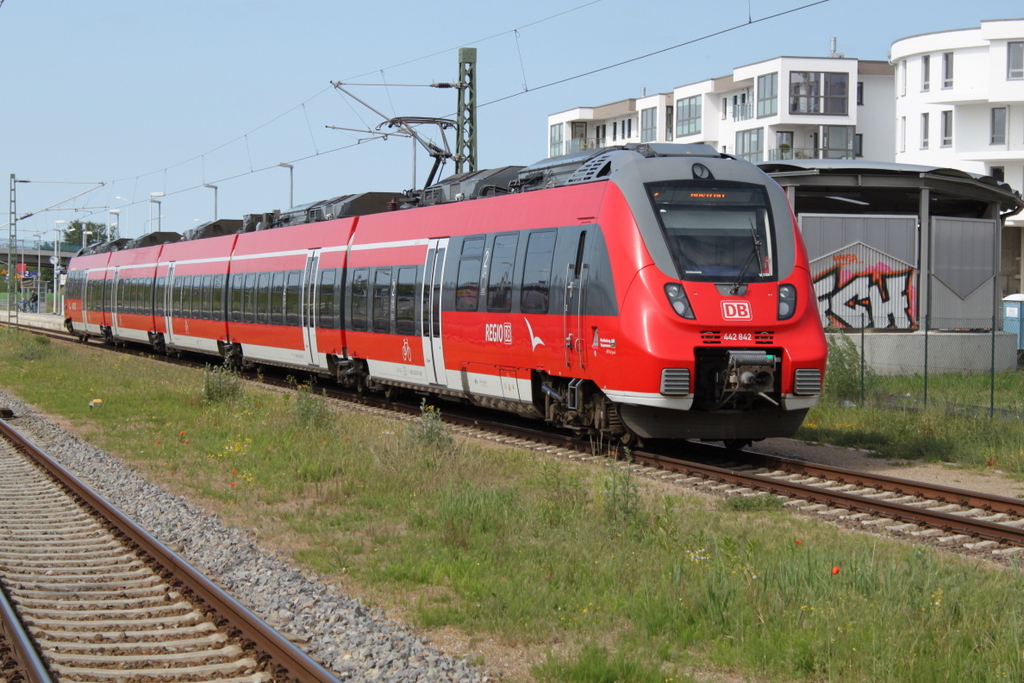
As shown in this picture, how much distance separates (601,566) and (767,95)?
57878mm

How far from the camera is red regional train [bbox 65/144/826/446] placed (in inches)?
467

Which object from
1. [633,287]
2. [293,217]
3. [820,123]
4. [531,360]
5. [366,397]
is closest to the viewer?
[633,287]

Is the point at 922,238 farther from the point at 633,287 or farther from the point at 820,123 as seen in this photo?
the point at 820,123

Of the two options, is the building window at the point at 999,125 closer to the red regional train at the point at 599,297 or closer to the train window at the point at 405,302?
the red regional train at the point at 599,297

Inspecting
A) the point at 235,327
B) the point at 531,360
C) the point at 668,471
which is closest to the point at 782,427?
the point at 668,471

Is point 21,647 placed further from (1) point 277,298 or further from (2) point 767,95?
(2) point 767,95

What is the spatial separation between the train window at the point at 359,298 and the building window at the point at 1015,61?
4547 cm

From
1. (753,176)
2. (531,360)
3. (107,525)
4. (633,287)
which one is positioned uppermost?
(753,176)

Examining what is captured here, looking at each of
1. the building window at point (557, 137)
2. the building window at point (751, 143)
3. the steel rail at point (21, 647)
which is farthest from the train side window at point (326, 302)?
the building window at point (557, 137)

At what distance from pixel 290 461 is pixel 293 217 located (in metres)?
13.6

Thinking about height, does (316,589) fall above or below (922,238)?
below

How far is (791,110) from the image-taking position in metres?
60.4

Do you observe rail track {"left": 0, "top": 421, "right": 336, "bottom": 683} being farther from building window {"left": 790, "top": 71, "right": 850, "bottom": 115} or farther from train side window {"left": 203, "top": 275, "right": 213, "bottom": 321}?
building window {"left": 790, "top": 71, "right": 850, "bottom": 115}

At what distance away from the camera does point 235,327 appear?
27281 mm
